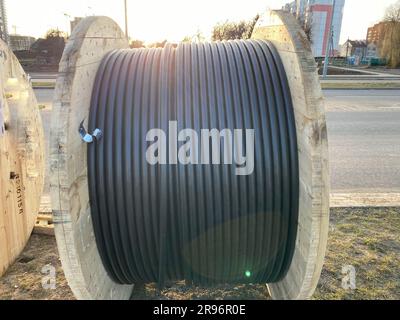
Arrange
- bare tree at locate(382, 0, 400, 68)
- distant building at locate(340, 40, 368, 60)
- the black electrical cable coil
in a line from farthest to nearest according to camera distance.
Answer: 1. distant building at locate(340, 40, 368, 60)
2. bare tree at locate(382, 0, 400, 68)
3. the black electrical cable coil

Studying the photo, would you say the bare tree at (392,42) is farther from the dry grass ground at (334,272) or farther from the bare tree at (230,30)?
the dry grass ground at (334,272)

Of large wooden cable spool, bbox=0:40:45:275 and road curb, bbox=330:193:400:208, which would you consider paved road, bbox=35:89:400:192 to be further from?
large wooden cable spool, bbox=0:40:45:275

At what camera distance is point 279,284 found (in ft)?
10.4

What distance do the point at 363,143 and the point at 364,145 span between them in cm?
17

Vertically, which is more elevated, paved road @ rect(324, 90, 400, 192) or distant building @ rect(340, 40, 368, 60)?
distant building @ rect(340, 40, 368, 60)

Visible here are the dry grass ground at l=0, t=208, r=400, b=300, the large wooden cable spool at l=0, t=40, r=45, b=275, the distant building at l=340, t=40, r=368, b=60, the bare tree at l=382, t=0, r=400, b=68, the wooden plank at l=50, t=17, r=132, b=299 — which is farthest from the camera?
the distant building at l=340, t=40, r=368, b=60

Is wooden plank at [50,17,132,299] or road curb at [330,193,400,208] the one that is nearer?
wooden plank at [50,17,132,299]

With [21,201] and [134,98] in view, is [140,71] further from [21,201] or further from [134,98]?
[21,201]

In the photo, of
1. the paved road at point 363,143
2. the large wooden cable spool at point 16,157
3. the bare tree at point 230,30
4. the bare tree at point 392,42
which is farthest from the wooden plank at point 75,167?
the bare tree at point 392,42

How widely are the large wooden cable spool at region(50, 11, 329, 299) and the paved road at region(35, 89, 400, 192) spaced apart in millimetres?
3845

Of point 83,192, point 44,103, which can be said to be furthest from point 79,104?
point 44,103

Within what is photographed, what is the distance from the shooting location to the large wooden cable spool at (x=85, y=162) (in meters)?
2.21

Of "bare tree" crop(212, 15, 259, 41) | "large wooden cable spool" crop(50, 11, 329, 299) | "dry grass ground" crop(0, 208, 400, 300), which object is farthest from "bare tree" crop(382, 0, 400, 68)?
"large wooden cable spool" crop(50, 11, 329, 299)

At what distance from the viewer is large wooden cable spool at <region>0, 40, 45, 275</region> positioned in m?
3.64
